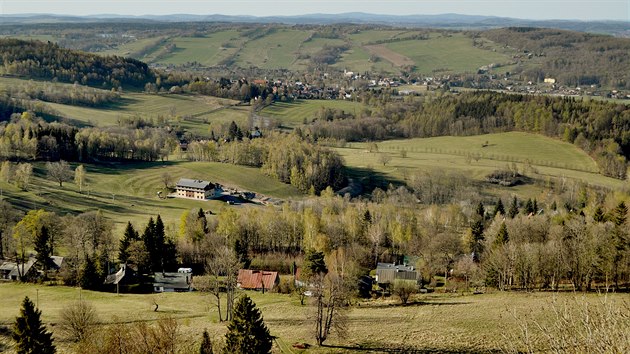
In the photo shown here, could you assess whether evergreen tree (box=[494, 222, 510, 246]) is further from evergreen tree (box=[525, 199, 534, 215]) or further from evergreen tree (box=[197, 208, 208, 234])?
evergreen tree (box=[197, 208, 208, 234])

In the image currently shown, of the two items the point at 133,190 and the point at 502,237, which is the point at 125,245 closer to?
the point at 133,190

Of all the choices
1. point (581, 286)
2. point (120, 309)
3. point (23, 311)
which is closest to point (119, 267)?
point (120, 309)

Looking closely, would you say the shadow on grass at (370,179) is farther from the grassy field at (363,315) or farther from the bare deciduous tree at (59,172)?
the grassy field at (363,315)

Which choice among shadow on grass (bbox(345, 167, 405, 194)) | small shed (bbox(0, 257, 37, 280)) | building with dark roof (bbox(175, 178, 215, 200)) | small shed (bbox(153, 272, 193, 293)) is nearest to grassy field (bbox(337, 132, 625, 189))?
shadow on grass (bbox(345, 167, 405, 194))

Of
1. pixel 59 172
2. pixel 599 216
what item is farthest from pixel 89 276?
pixel 599 216

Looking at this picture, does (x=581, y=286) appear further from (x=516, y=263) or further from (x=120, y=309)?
(x=120, y=309)

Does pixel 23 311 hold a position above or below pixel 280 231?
above

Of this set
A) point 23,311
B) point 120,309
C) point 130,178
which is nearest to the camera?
point 23,311
